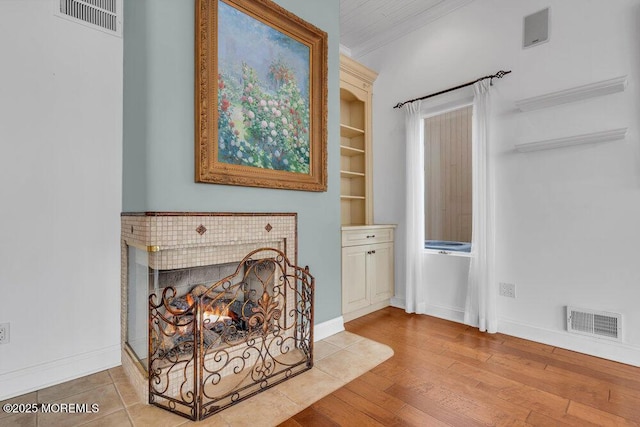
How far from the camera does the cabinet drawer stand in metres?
3.10

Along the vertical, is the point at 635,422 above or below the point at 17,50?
below

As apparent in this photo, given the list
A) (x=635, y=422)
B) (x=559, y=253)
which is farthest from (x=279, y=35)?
(x=635, y=422)

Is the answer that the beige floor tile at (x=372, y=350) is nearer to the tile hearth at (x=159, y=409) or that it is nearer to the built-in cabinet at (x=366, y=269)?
the tile hearth at (x=159, y=409)

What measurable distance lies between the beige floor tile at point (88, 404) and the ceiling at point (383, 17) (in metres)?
3.82

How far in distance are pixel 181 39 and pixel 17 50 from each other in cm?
98

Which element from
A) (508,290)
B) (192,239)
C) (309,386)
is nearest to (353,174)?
(508,290)

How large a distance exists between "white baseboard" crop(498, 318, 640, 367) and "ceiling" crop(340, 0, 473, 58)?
10.2 ft

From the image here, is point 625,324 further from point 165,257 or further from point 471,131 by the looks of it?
point 165,257

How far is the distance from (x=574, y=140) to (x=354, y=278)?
7.06ft

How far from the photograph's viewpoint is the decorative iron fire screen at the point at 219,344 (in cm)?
165

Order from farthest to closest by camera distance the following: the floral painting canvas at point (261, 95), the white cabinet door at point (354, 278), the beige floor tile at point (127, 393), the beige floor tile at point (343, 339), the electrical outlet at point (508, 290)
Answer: the white cabinet door at point (354, 278) → the electrical outlet at point (508, 290) → the beige floor tile at point (343, 339) → the floral painting canvas at point (261, 95) → the beige floor tile at point (127, 393)

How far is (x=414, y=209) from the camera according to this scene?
337 cm

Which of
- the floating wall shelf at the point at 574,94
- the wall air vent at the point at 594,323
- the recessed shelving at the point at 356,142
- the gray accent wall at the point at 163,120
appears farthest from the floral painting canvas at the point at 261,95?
the wall air vent at the point at 594,323

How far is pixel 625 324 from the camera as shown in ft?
7.34
